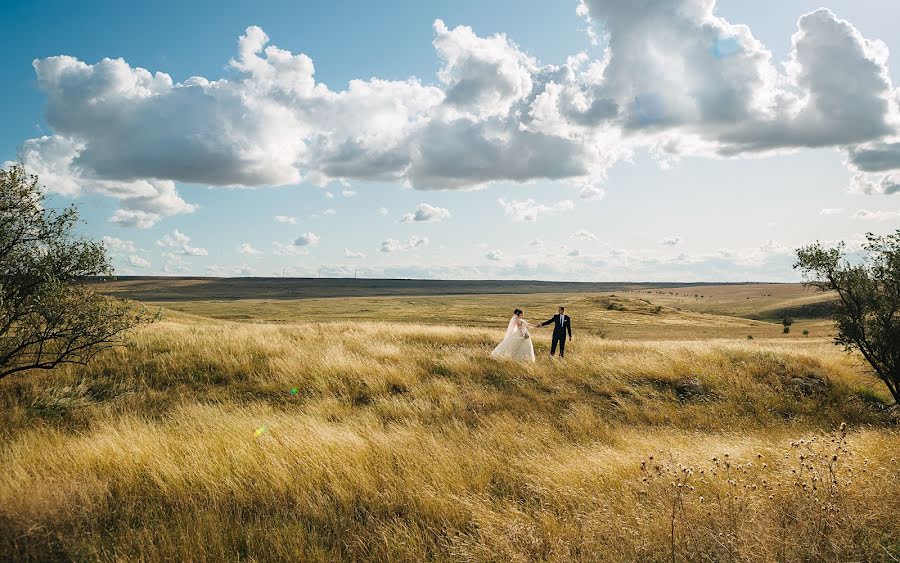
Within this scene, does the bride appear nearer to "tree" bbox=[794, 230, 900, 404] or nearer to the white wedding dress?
the white wedding dress

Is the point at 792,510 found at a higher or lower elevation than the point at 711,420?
higher

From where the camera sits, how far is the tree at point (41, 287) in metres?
9.78

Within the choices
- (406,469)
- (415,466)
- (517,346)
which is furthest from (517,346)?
(406,469)

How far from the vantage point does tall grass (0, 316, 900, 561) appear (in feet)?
15.9

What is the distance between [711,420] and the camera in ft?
39.4

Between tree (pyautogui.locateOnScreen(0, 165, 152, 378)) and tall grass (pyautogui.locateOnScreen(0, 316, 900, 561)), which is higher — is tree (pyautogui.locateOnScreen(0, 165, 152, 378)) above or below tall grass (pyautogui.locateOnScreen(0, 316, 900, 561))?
above

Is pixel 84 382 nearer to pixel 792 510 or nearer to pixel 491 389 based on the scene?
pixel 491 389

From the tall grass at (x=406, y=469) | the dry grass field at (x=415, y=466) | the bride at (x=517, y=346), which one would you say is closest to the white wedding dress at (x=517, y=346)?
the bride at (x=517, y=346)

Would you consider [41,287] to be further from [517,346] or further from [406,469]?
[517,346]

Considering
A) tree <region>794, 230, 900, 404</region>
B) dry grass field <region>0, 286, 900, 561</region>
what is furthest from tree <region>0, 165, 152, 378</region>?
tree <region>794, 230, 900, 404</region>

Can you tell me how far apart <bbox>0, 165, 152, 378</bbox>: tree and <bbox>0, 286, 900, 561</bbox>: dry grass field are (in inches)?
49.2

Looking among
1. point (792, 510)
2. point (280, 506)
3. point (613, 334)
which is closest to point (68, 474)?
point (280, 506)

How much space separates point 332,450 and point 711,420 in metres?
9.67

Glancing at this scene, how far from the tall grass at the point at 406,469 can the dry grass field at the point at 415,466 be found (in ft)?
0.12
